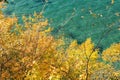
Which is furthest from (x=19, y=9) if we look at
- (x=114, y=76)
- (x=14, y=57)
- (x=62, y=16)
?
(x=14, y=57)

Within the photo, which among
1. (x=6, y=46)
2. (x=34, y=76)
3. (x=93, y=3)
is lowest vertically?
(x=93, y=3)

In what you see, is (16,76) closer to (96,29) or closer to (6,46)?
(6,46)

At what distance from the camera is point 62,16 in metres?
103

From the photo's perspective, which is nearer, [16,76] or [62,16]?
[16,76]

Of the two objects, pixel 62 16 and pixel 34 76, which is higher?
pixel 34 76

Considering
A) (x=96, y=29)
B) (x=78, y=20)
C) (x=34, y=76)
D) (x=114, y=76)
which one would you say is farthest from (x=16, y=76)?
(x=78, y=20)

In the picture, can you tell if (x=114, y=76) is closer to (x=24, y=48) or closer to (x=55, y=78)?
(x=24, y=48)

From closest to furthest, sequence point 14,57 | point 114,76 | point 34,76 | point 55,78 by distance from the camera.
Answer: point 55,78 → point 34,76 → point 14,57 → point 114,76

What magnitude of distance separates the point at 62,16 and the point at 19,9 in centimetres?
1444

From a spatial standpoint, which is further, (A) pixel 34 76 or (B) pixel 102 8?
(B) pixel 102 8

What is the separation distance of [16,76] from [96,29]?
79.3m

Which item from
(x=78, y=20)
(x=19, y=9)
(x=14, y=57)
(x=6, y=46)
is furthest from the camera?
(x=19, y=9)

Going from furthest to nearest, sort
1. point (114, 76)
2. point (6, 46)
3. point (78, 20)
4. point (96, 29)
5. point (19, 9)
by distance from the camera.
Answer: point (19, 9)
point (78, 20)
point (96, 29)
point (114, 76)
point (6, 46)

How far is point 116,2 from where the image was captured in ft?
362
